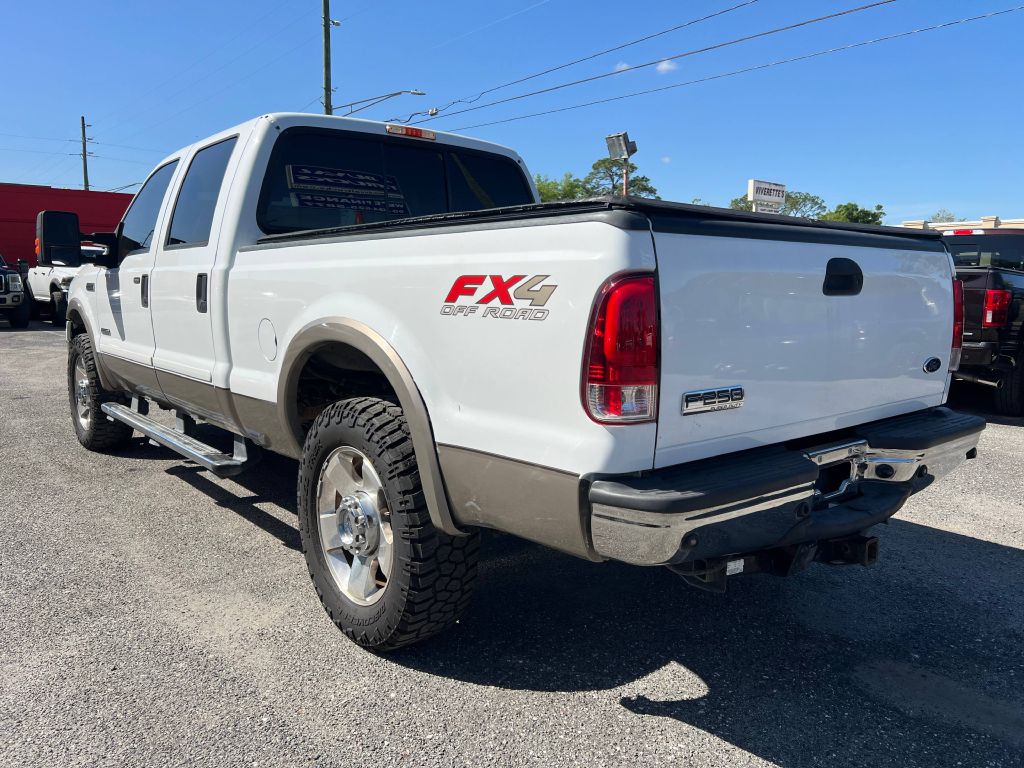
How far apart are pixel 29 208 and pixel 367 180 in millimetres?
27995

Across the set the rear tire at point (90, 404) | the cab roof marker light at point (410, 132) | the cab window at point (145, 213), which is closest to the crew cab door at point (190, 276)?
the cab window at point (145, 213)

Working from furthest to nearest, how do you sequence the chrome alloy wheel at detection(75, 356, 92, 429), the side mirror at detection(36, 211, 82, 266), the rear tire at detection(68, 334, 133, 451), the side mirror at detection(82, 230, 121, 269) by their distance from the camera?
the chrome alloy wheel at detection(75, 356, 92, 429) → the rear tire at detection(68, 334, 133, 451) → the side mirror at detection(82, 230, 121, 269) → the side mirror at detection(36, 211, 82, 266)

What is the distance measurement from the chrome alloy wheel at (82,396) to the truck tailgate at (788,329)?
5.12 m

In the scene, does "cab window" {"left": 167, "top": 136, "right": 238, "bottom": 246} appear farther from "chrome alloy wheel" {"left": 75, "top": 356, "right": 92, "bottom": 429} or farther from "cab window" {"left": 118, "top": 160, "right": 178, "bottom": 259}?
"chrome alloy wheel" {"left": 75, "top": 356, "right": 92, "bottom": 429}

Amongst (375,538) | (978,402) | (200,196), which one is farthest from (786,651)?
(978,402)

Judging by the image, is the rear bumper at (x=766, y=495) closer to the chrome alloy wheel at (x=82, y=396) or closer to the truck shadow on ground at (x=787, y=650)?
the truck shadow on ground at (x=787, y=650)

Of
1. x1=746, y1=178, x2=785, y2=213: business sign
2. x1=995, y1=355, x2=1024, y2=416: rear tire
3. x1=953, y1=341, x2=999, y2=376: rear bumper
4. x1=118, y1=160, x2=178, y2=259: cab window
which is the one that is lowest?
x1=995, y1=355, x2=1024, y2=416: rear tire

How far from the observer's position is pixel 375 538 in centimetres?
296

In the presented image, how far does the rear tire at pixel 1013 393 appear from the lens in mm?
7922

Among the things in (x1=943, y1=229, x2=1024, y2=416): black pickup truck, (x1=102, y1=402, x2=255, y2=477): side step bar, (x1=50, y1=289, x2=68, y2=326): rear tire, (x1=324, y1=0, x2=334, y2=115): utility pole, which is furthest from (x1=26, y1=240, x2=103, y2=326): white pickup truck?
(x1=943, y1=229, x2=1024, y2=416): black pickup truck

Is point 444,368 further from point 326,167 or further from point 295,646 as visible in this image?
point 326,167

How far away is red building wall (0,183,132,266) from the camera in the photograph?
87.7 feet

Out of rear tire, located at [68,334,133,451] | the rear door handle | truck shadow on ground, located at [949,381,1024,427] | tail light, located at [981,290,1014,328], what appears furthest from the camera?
truck shadow on ground, located at [949,381,1024,427]

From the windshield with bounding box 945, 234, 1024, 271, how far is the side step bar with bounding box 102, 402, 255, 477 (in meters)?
9.59
